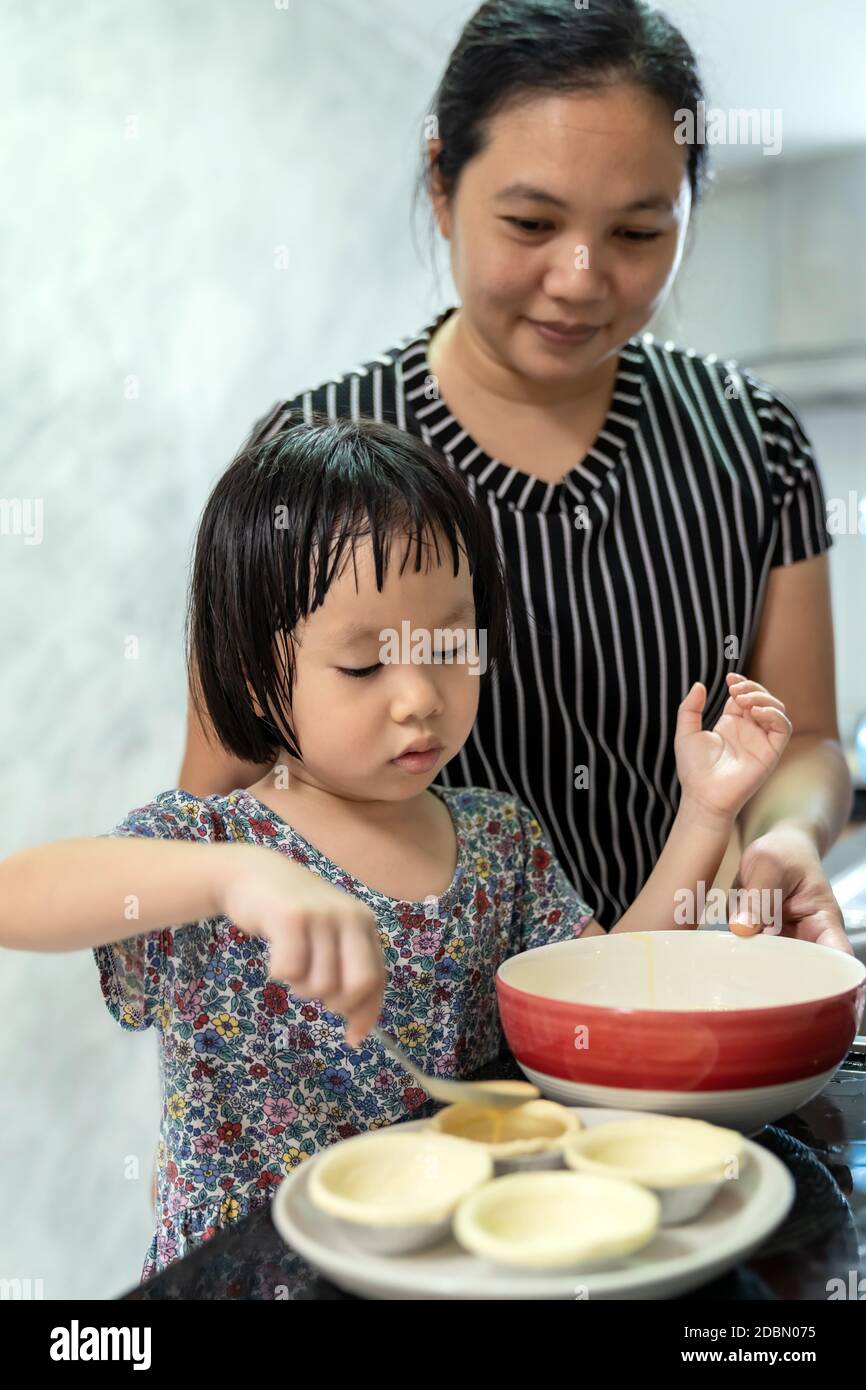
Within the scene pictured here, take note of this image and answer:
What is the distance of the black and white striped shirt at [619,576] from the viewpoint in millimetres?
1621

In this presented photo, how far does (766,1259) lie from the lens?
0.70m

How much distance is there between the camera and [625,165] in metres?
1.42

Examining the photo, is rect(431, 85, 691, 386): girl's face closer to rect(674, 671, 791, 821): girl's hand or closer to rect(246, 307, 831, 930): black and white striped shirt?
rect(246, 307, 831, 930): black and white striped shirt

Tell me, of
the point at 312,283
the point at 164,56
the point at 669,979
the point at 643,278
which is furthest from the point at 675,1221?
the point at 312,283

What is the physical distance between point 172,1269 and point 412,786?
0.48 meters

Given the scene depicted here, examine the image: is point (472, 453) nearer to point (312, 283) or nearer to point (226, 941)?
point (226, 941)

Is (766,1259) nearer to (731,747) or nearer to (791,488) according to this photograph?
(731,747)

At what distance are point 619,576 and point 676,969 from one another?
2.35ft

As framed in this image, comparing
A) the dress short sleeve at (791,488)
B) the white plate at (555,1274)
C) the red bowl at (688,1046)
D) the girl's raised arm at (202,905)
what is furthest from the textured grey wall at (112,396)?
the white plate at (555,1274)

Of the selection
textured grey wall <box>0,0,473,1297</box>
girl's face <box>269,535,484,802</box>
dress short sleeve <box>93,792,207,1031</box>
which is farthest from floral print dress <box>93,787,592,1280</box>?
textured grey wall <box>0,0,473,1297</box>

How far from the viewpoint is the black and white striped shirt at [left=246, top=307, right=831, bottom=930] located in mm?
1621

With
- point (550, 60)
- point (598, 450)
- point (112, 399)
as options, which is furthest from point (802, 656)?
point (112, 399)

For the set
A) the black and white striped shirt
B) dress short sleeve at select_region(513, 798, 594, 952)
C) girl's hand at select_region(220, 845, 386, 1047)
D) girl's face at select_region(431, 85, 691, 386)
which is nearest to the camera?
girl's hand at select_region(220, 845, 386, 1047)

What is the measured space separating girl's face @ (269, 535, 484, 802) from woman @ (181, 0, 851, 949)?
377 millimetres
